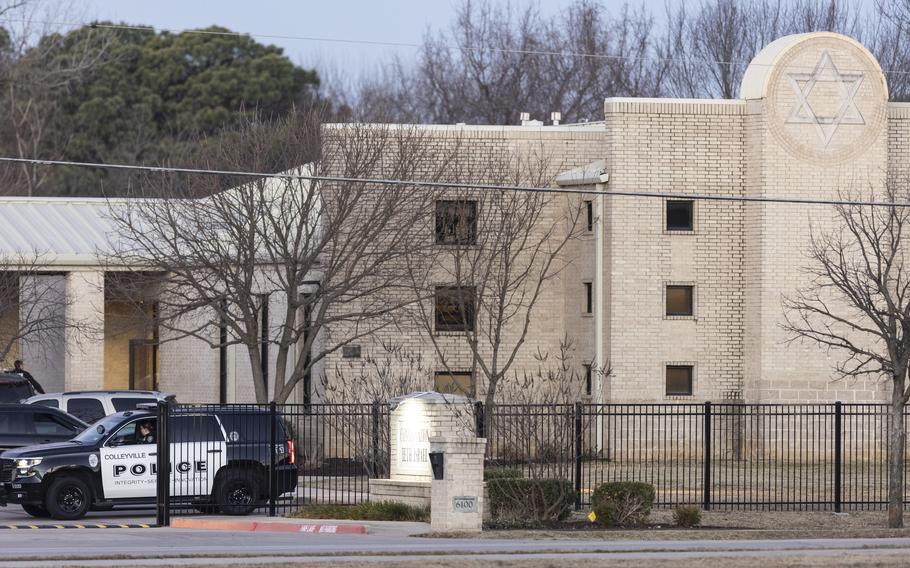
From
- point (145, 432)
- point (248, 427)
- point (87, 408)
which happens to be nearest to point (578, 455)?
point (248, 427)

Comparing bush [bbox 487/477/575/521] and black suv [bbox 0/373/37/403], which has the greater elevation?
black suv [bbox 0/373/37/403]

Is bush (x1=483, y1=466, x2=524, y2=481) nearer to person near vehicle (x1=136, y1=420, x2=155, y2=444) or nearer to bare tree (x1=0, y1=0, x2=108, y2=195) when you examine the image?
person near vehicle (x1=136, y1=420, x2=155, y2=444)

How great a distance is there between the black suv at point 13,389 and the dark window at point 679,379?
14.0m

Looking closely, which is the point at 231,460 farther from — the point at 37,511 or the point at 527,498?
the point at 527,498

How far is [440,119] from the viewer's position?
74438mm

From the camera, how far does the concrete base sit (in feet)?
76.0

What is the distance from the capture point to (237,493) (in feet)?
79.9

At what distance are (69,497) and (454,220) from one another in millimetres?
14664

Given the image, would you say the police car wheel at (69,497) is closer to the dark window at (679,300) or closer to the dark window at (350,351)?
the dark window at (350,351)

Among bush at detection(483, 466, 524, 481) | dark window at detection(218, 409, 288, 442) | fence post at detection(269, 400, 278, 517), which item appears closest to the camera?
bush at detection(483, 466, 524, 481)

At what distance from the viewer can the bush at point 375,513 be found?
75.5 feet

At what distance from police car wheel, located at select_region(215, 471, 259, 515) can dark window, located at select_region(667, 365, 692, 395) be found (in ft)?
45.5

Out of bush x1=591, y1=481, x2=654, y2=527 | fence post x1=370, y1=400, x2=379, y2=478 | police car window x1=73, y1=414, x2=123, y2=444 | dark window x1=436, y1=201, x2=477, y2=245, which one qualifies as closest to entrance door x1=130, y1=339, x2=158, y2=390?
dark window x1=436, y1=201, x2=477, y2=245

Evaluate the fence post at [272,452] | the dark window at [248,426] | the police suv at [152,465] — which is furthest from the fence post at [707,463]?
the fence post at [272,452]
